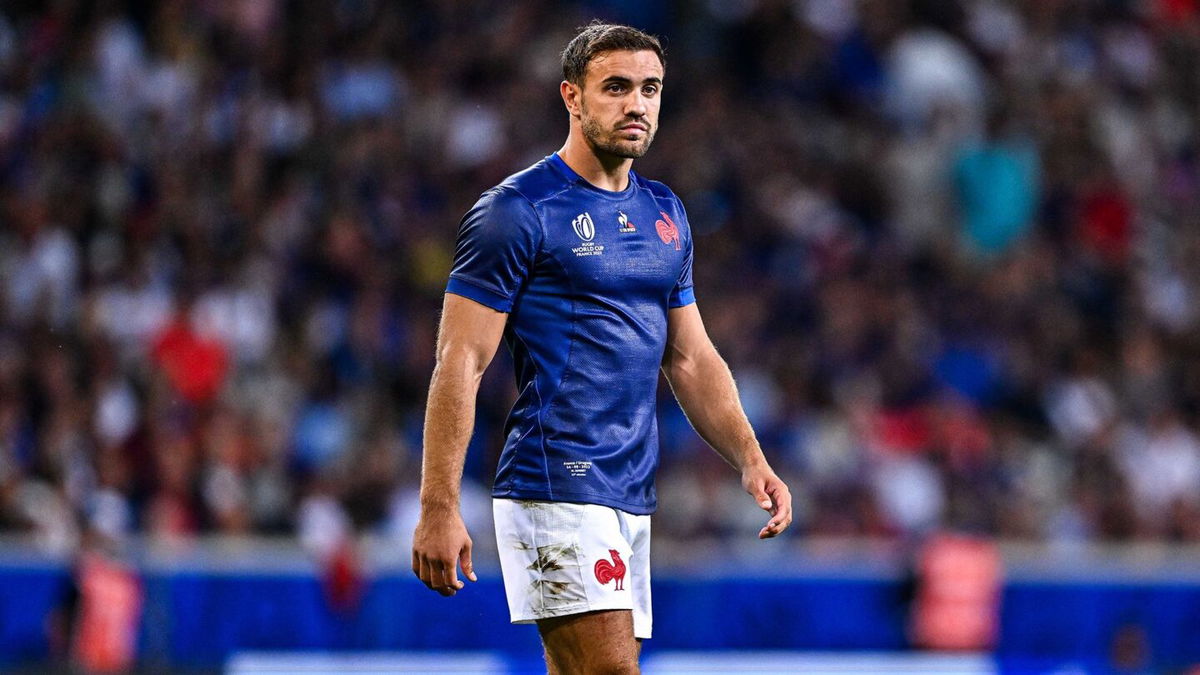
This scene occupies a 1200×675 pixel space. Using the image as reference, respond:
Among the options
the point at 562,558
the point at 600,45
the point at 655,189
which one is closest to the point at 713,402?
the point at 655,189

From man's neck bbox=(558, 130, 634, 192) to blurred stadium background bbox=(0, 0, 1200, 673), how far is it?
5.11m

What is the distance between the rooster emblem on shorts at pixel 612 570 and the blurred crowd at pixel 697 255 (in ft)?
19.2

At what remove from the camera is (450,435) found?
4930 mm

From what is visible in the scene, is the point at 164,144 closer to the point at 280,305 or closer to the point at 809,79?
the point at 280,305

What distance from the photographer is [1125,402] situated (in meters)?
13.5

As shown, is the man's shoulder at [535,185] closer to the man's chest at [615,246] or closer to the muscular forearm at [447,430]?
the man's chest at [615,246]

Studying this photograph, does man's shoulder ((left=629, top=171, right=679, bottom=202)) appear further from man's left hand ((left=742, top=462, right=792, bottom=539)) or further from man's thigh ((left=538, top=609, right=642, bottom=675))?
man's thigh ((left=538, top=609, right=642, bottom=675))

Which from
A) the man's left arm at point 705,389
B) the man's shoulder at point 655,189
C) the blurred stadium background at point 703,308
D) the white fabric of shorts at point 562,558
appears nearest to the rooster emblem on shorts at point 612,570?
the white fabric of shorts at point 562,558

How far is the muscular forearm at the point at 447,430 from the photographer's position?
4867 millimetres

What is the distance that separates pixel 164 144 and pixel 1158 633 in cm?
692

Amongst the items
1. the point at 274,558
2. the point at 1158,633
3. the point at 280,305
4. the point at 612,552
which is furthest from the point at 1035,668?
the point at 612,552

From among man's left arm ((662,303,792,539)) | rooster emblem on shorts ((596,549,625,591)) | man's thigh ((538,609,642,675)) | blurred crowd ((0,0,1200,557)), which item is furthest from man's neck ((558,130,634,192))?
blurred crowd ((0,0,1200,557))

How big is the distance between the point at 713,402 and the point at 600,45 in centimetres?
109

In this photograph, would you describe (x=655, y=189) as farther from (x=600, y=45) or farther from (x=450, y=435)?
(x=450, y=435)
